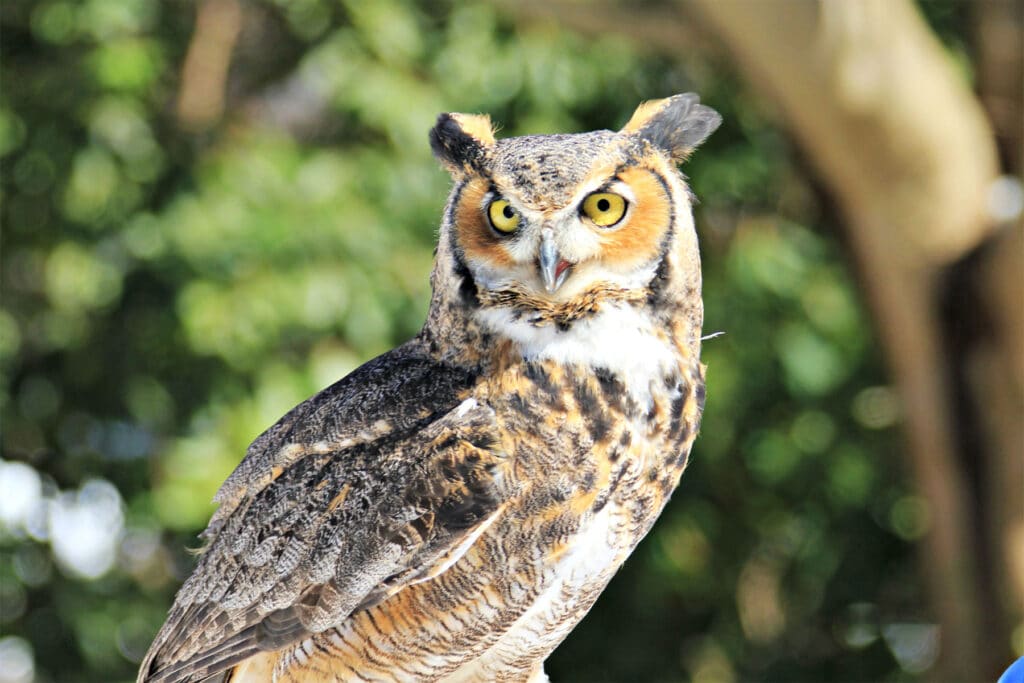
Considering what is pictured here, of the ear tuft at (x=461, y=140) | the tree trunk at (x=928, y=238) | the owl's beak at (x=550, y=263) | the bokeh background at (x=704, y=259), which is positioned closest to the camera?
the owl's beak at (x=550, y=263)

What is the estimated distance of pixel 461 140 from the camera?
1.54 m

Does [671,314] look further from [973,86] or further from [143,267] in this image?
[973,86]

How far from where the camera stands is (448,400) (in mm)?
1518

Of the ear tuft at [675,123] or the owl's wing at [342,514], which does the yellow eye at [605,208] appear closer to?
the ear tuft at [675,123]

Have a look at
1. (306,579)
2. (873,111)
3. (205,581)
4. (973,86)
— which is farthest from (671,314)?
(973,86)

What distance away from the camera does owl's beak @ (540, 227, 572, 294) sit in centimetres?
137

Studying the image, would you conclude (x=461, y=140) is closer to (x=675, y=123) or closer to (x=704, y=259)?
(x=675, y=123)

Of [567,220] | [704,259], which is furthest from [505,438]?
[704,259]

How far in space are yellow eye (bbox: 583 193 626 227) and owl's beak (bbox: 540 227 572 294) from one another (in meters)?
0.07

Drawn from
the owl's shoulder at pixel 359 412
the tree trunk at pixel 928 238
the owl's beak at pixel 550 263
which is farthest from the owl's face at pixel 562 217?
the tree trunk at pixel 928 238

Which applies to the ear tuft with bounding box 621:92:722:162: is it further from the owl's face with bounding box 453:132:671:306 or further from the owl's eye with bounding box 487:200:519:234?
the owl's eye with bounding box 487:200:519:234

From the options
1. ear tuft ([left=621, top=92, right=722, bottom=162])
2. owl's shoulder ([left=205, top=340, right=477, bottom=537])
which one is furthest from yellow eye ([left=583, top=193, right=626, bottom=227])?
owl's shoulder ([left=205, top=340, right=477, bottom=537])

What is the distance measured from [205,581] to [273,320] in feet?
6.89

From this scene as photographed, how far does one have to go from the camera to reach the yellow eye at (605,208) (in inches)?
56.4
